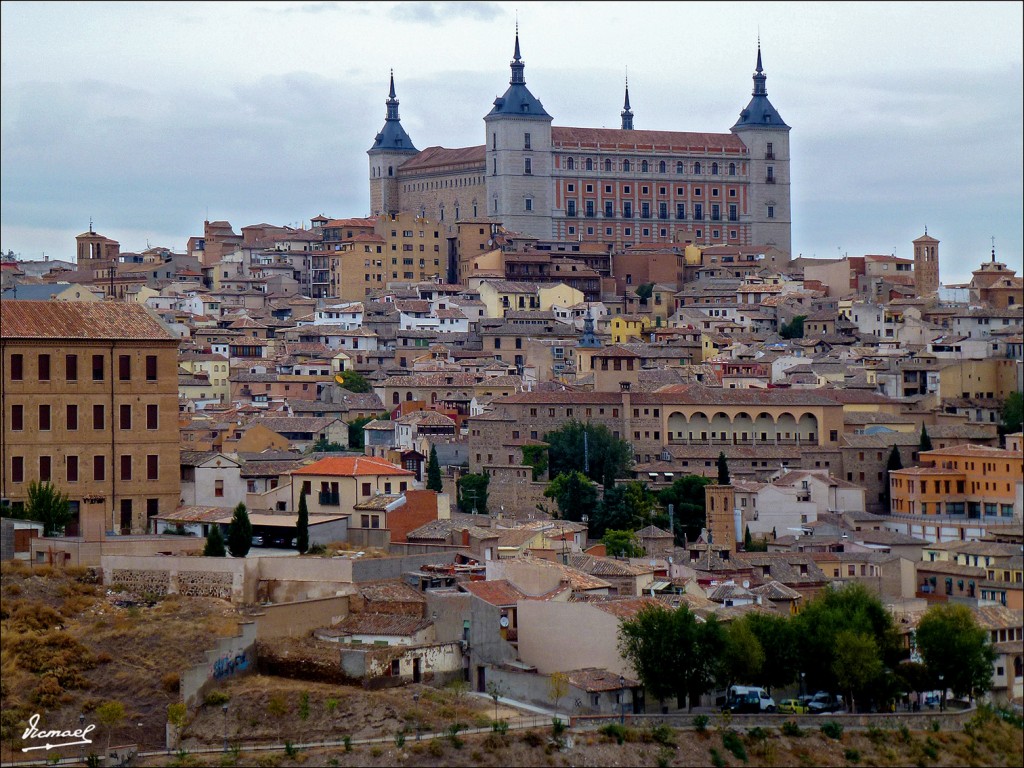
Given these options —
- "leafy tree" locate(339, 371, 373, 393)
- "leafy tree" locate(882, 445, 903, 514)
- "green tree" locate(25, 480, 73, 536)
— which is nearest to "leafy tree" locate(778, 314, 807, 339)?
"leafy tree" locate(339, 371, 373, 393)

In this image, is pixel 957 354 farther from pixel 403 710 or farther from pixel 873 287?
pixel 403 710

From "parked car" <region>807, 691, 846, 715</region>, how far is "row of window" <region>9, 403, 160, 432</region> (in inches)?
433

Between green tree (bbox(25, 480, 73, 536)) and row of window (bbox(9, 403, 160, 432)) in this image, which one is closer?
green tree (bbox(25, 480, 73, 536))

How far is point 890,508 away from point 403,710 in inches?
911

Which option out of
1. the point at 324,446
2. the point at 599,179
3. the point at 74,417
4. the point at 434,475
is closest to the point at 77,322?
Result: the point at 74,417

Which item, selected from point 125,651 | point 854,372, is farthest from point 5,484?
point 854,372

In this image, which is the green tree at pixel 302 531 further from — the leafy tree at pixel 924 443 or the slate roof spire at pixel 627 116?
the slate roof spire at pixel 627 116

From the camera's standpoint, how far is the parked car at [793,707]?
3123 centimetres

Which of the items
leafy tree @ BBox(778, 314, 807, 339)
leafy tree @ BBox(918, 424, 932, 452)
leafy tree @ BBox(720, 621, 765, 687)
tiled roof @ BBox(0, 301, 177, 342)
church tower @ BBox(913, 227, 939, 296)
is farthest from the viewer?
church tower @ BBox(913, 227, 939, 296)

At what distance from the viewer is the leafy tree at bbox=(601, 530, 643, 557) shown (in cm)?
4169

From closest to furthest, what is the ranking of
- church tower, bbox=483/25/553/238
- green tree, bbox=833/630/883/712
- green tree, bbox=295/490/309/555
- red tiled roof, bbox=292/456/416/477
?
Answer: green tree, bbox=833/630/883/712 → green tree, bbox=295/490/309/555 → red tiled roof, bbox=292/456/416/477 → church tower, bbox=483/25/553/238

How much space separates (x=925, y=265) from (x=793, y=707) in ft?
166

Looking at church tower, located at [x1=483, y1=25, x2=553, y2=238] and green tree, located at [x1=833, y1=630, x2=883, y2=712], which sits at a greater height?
church tower, located at [x1=483, y1=25, x2=553, y2=238]

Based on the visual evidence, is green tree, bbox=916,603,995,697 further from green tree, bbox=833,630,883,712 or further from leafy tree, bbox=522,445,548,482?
leafy tree, bbox=522,445,548,482
